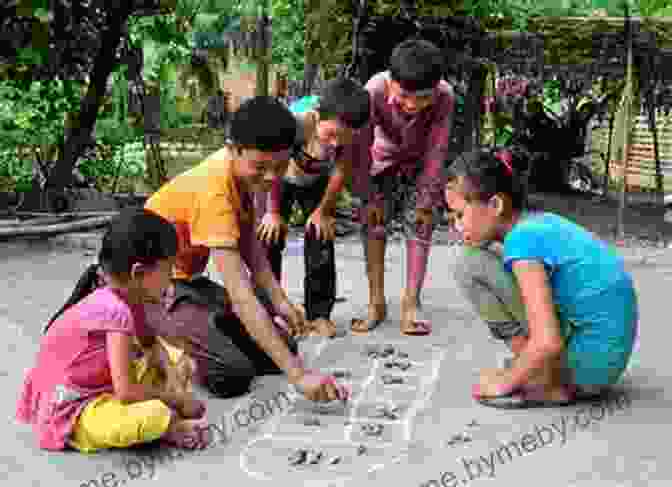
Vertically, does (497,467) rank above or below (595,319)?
below

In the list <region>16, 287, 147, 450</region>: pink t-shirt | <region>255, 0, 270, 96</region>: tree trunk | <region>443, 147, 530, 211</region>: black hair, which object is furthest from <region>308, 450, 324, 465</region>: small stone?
<region>255, 0, 270, 96</region>: tree trunk

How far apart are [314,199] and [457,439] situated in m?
1.65

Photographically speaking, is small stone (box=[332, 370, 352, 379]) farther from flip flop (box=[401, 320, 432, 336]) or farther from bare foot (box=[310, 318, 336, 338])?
flip flop (box=[401, 320, 432, 336])

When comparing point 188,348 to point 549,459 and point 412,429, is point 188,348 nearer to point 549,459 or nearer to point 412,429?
point 412,429

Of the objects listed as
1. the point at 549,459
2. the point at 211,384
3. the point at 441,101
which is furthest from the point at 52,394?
the point at 441,101

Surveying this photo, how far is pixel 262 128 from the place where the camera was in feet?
11.1

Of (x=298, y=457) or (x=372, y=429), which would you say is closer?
(x=298, y=457)

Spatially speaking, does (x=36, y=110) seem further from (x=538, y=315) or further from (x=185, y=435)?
(x=538, y=315)

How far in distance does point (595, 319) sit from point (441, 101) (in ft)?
5.07

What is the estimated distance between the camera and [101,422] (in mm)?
2963

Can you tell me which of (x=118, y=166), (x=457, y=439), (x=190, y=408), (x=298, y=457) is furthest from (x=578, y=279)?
(x=118, y=166)

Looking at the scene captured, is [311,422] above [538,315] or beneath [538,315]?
beneath

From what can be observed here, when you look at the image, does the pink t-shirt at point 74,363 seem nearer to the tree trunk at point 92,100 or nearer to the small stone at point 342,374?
the small stone at point 342,374

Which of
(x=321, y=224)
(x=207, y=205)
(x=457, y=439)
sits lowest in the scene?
(x=457, y=439)
